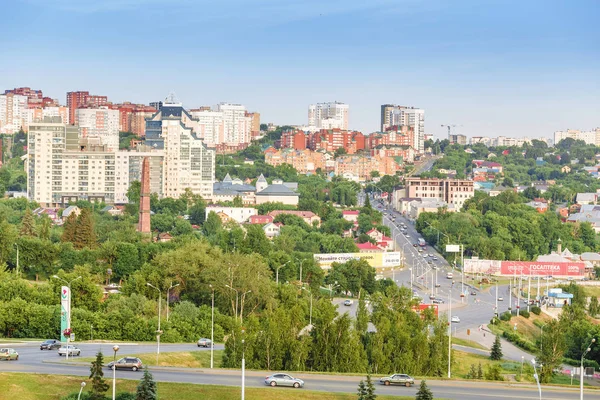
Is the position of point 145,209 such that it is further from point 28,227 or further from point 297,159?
point 297,159

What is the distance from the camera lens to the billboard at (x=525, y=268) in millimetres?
45188

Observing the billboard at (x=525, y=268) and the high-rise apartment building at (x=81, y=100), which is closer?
the billboard at (x=525, y=268)

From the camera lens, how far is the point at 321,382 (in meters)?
18.6

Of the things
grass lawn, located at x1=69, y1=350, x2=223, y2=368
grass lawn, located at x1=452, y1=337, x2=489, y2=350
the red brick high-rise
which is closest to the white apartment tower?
the red brick high-rise

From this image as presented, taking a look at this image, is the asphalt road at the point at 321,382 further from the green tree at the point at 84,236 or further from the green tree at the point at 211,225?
the green tree at the point at 211,225

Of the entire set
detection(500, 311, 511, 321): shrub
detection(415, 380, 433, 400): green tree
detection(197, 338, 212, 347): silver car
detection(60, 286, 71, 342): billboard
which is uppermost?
detection(60, 286, 71, 342): billboard

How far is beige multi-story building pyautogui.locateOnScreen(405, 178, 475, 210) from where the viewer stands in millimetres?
69625

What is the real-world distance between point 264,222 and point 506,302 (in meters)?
18.6

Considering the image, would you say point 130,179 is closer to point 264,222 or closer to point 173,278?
point 264,222

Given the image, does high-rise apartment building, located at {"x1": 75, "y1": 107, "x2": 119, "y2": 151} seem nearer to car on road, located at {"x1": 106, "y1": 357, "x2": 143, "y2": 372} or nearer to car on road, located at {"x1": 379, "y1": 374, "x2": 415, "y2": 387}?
car on road, located at {"x1": 106, "y1": 357, "x2": 143, "y2": 372}

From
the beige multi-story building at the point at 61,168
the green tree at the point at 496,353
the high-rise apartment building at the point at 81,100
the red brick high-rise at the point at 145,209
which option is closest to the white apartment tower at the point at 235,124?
the high-rise apartment building at the point at 81,100

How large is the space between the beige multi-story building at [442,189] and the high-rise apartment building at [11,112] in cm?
4316

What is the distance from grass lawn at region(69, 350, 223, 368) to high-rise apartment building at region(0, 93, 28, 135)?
81015 millimetres

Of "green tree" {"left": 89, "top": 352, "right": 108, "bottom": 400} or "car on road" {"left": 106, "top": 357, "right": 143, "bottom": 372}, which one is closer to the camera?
"green tree" {"left": 89, "top": 352, "right": 108, "bottom": 400}
